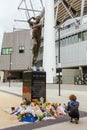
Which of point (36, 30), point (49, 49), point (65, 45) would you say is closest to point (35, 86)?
point (36, 30)

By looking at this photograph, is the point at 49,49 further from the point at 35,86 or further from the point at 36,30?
the point at 35,86

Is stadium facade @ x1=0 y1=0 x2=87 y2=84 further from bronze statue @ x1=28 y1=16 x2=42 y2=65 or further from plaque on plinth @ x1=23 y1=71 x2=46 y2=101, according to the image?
plaque on plinth @ x1=23 y1=71 x2=46 y2=101

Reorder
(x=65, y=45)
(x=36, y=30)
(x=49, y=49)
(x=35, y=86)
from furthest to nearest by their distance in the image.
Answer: (x=65, y=45) → (x=49, y=49) → (x=36, y=30) → (x=35, y=86)

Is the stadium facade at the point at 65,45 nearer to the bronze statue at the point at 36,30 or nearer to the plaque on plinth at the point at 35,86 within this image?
the bronze statue at the point at 36,30

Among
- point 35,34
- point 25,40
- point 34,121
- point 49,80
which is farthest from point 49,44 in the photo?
point 34,121

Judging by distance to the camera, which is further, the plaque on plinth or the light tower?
the light tower

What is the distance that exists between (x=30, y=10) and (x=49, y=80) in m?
43.6

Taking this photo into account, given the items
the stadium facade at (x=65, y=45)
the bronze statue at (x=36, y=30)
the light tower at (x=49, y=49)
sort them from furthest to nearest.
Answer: the stadium facade at (x=65, y=45) → the light tower at (x=49, y=49) → the bronze statue at (x=36, y=30)

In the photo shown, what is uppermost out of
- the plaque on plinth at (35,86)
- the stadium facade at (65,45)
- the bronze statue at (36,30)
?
the stadium facade at (65,45)

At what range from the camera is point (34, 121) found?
11750mm

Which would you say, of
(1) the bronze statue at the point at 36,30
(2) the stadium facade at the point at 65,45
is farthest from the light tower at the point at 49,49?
(1) the bronze statue at the point at 36,30

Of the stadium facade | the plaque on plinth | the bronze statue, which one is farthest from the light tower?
the plaque on plinth

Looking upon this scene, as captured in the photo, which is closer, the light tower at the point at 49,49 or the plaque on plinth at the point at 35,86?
the plaque on plinth at the point at 35,86

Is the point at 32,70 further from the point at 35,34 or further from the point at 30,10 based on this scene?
the point at 30,10
